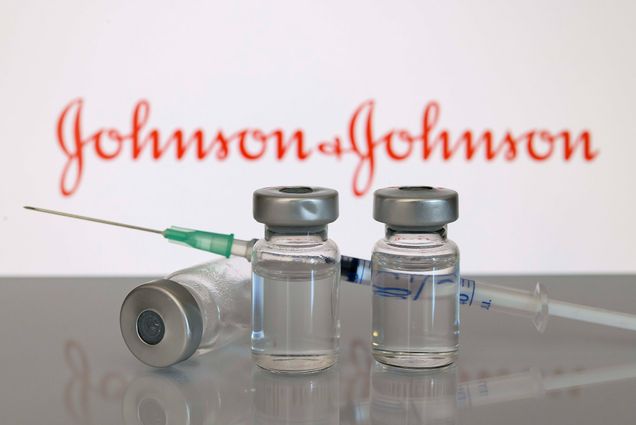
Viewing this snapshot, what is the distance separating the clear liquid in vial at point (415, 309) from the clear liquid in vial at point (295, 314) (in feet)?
0.17

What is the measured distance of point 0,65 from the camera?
183 cm

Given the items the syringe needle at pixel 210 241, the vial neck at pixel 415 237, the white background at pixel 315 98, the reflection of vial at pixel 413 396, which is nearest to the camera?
the reflection of vial at pixel 413 396

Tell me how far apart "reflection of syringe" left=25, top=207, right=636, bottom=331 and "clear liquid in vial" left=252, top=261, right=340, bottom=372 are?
0.11 meters

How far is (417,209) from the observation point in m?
1.01

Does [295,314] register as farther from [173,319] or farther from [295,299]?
[173,319]

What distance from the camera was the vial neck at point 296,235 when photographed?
1020 millimetres

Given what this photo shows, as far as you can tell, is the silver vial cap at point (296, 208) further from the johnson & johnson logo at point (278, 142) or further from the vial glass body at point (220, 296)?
the johnson & johnson logo at point (278, 142)

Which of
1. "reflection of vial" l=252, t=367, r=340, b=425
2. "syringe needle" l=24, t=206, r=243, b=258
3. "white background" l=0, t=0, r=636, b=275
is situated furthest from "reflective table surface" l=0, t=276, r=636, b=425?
"white background" l=0, t=0, r=636, b=275

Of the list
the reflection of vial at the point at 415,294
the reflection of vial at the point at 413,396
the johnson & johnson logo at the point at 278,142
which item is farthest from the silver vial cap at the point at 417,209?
the johnson & johnson logo at the point at 278,142

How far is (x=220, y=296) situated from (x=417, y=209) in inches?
10.4

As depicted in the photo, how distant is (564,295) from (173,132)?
0.79 m

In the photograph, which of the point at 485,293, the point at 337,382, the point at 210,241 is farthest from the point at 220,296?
the point at 485,293

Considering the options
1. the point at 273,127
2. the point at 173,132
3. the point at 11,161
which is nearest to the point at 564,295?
the point at 273,127

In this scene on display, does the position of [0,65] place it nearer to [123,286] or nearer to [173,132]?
[173,132]
